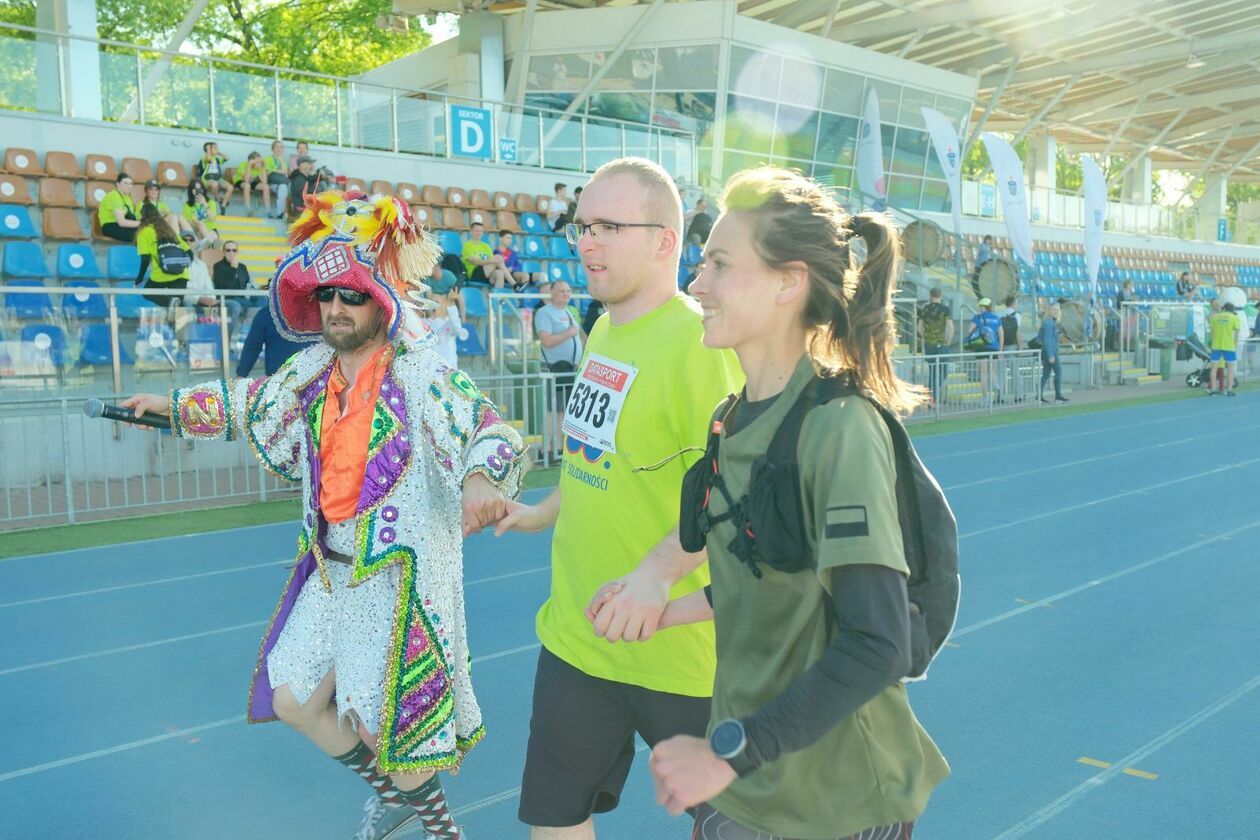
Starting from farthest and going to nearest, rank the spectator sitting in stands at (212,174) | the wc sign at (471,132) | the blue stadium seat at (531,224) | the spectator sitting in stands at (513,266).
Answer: the wc sign at (471,132) → the blue stadium seat at (531,224) → the spectator sitting in stands at (212,174) → the spectator sitting in stands at (513,266)

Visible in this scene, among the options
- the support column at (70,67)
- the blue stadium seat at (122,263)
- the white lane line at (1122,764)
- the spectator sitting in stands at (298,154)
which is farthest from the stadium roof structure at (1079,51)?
the white lane line at (1122,764)

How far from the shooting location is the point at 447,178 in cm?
2058

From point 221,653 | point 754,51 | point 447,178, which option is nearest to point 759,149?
point 754,51

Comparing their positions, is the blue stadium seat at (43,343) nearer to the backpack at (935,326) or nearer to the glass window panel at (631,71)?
the backpack at (935,326)

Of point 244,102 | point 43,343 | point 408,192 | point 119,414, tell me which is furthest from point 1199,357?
point 119,414

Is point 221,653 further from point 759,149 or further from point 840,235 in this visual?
point 759,149

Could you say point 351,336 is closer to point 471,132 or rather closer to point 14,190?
point 14,190

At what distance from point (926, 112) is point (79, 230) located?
52.7 ft

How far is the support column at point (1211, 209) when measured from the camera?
54.6m

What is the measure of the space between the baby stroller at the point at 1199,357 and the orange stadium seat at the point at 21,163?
21.0 meters

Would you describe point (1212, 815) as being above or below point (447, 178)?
below

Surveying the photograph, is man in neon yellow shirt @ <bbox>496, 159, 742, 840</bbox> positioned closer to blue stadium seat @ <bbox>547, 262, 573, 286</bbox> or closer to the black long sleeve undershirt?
the black long sleeve undershirt

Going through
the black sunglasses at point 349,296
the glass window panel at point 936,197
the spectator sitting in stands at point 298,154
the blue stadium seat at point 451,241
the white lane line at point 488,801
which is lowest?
the white lane line at point 488,801

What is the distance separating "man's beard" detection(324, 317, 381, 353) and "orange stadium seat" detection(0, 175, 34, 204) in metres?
12.5
